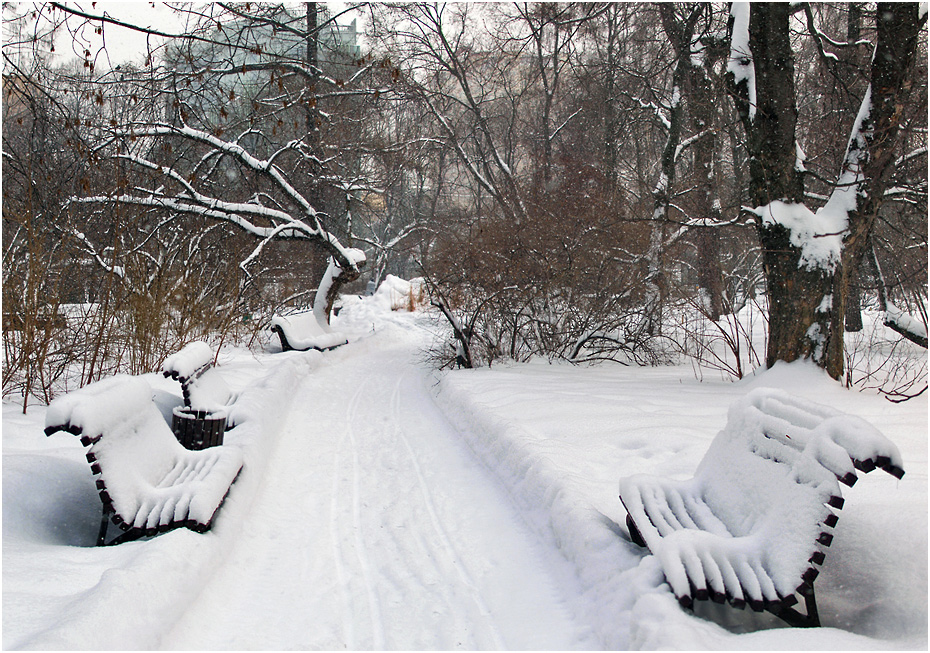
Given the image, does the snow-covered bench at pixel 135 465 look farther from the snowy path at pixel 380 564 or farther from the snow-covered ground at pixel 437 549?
the snowy path at pixel 380 564

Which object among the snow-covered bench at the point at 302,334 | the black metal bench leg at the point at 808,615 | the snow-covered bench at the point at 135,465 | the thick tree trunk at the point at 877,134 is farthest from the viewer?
the snow-covered bench at the point at 302,334

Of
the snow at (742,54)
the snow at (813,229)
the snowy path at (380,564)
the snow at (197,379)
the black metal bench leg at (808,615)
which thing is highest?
the snow at (742,54)

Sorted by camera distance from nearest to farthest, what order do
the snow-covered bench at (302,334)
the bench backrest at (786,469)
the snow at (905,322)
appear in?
the bench backrest at (786,469) < the snow at (905,322) < the snow-covered bench at (302,334)

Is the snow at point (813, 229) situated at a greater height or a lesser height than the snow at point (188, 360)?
greater

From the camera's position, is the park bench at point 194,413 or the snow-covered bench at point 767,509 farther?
the park bench at point 194,413

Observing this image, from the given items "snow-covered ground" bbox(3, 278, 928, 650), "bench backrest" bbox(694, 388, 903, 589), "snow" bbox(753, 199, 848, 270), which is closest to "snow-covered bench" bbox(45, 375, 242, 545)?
"snow-covered ground" bbox(3, 278, 928, 650)

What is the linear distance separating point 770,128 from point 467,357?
5643 millimetres

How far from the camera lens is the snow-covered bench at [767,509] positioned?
8.20 feet

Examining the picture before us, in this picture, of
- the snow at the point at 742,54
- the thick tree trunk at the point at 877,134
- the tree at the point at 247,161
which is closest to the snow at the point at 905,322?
the thick tree trunk at the point at 877,134

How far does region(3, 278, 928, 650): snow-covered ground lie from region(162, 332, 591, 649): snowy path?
0.01 meters

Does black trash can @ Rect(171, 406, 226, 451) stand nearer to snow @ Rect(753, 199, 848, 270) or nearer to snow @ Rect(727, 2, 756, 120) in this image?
snow @ Rect(753, 199, 848, 270)

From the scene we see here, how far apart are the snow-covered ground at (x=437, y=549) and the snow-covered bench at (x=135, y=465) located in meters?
0.15

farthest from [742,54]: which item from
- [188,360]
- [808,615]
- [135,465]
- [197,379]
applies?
[135,465]

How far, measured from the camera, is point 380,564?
3695 mm
